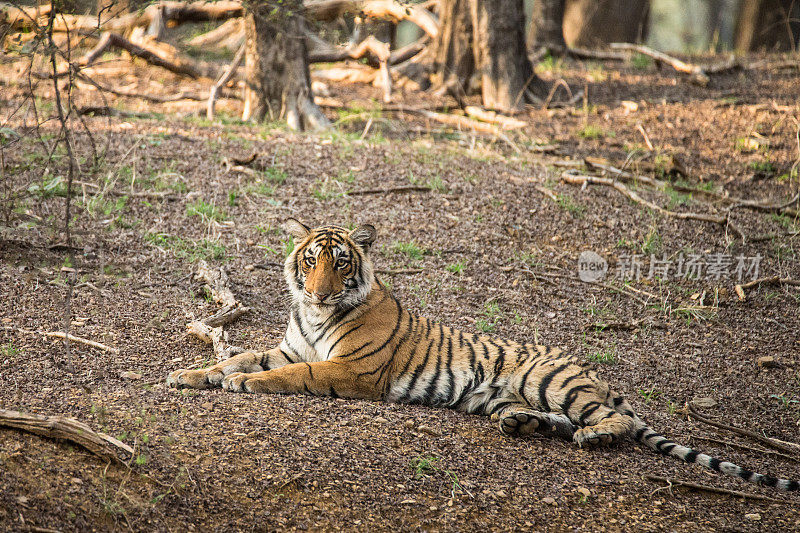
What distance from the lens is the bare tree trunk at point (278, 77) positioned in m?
8.02

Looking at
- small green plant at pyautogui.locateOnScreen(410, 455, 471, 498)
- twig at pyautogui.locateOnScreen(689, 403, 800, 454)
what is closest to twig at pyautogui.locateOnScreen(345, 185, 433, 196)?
twig at pyautogui.locateOnScreen(689, 403, 800, 454)

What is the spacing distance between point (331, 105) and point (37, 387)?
21.8 feet

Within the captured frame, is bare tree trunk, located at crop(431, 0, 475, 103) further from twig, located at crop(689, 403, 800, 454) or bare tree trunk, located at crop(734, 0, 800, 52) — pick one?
bare tree trunk, located at crop(734, 0, 800, 52)

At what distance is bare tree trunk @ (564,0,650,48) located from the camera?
519 inches

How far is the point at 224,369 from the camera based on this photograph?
3.94m

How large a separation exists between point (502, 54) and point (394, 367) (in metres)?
6.29

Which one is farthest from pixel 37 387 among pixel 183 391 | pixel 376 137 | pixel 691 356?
pixel 376 137

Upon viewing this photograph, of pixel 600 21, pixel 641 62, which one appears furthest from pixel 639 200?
pixel 600 21

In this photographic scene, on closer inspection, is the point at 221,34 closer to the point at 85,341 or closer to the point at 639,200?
the point at 639,200

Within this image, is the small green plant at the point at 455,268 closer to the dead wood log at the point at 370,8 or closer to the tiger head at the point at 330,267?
the tiger head at the point at 330,267

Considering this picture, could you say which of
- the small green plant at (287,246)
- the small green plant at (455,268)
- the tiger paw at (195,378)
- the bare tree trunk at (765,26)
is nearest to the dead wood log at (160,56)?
the small green plant at (287,246)

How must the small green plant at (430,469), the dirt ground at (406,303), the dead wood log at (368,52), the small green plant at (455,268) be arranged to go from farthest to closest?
the dead wood log at (368,52) < the small green plant at (455,268) < the small green plant at (430,469) < the dirt ground at (406,303)

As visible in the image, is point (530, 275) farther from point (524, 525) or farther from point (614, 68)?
point (614, 68)

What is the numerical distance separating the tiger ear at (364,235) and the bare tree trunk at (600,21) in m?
10.2
